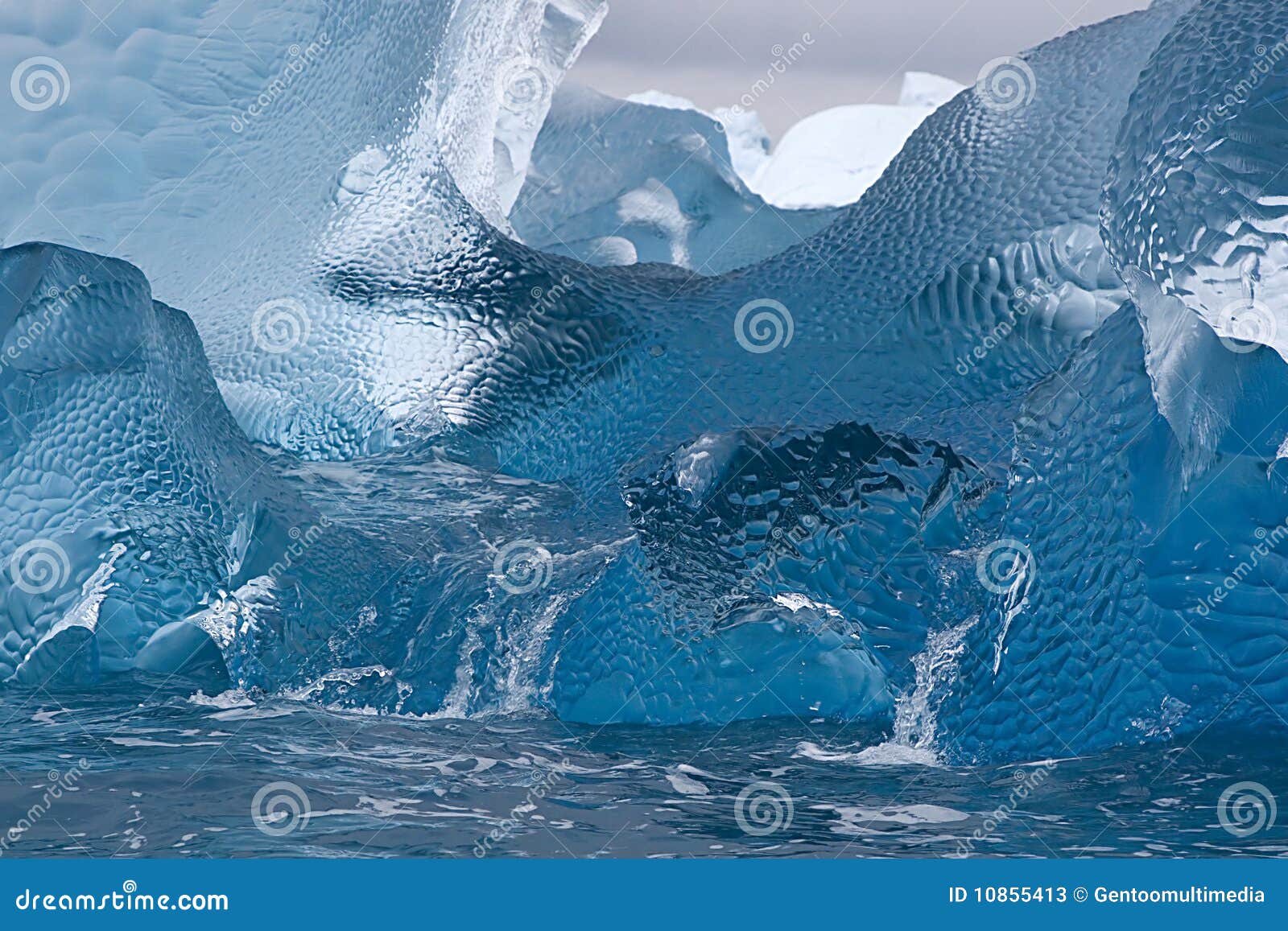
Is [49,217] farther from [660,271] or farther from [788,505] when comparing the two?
[788,505]

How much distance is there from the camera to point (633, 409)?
426 centimetres

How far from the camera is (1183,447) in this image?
2.74m

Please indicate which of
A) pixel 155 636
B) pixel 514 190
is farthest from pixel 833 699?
pixel 514 190

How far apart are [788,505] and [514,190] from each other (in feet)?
15.0
